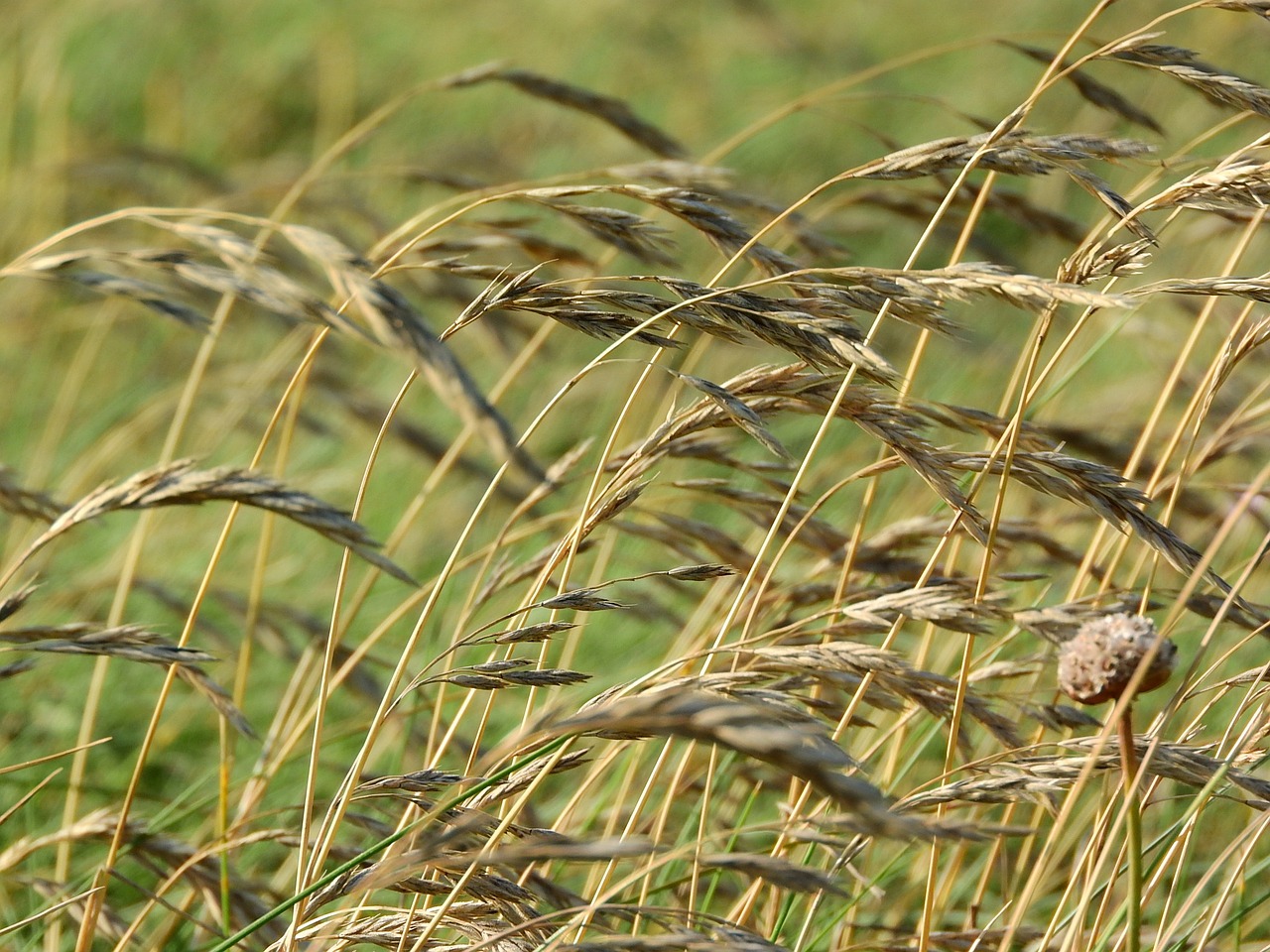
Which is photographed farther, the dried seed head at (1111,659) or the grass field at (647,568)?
the grass field at (647,568)

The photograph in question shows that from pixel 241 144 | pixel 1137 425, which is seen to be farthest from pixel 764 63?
pixel 1137 425

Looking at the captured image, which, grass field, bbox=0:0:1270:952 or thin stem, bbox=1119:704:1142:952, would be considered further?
grass field, bbox=0:0:1270:952

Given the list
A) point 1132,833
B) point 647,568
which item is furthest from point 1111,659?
point 647,568

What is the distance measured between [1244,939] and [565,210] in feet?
5.03

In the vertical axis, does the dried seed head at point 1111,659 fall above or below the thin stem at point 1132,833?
above

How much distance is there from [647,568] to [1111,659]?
197 cm

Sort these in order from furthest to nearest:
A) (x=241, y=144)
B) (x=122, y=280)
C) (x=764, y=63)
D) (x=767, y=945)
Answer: (x=764, y=63)
(x=241, y=144)
(x=122, y=280)
(x=767, y=945)

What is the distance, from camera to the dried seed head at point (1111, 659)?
915 mm

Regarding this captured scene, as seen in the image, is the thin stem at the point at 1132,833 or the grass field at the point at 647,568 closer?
the thin stem at the point at 1132,833

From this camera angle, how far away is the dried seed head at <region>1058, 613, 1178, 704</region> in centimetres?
91

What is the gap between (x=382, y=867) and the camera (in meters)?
0.97

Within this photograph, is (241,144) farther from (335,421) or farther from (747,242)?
(747,242)

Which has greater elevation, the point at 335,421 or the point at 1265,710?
the point at 1265,710

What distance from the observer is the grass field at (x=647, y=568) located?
107cm
